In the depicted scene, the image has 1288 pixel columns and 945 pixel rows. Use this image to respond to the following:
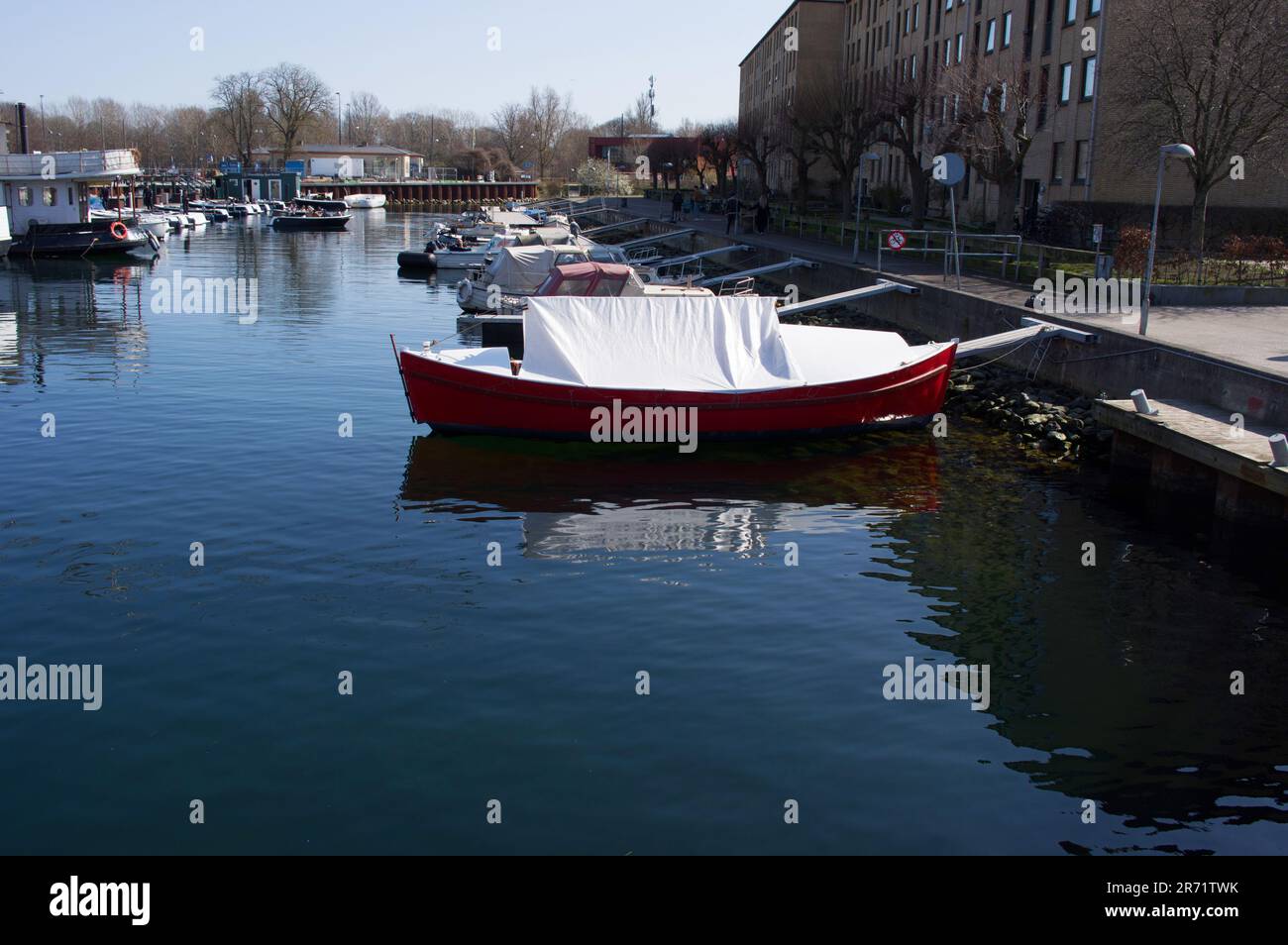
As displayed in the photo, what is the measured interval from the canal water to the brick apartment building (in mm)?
20231

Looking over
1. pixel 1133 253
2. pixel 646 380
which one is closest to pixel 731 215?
pixel 1133 253

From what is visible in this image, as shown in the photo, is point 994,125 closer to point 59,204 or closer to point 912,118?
point 912,118

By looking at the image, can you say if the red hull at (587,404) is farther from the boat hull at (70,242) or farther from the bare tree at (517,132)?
the bare tree at (517,132)

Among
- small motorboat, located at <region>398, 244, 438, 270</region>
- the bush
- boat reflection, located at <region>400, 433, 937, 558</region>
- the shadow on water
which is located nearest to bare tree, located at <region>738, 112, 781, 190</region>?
small motorboat, located at <region>398, 244, 438, 270</region>

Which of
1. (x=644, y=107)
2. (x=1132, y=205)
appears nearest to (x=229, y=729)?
(x=1132, y=205)

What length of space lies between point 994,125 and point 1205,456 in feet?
79.0

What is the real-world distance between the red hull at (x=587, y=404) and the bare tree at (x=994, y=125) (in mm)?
19718

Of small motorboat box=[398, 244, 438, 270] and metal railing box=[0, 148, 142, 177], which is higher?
metal railing box=[0, 148, 142, 177]

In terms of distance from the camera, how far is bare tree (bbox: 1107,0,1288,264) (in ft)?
91.0

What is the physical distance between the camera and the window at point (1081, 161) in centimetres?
4025

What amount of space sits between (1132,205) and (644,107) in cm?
15012

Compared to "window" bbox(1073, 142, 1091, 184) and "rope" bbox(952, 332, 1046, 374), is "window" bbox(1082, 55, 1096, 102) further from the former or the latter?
"rope" bbox(952, 332, 1046, 374)
